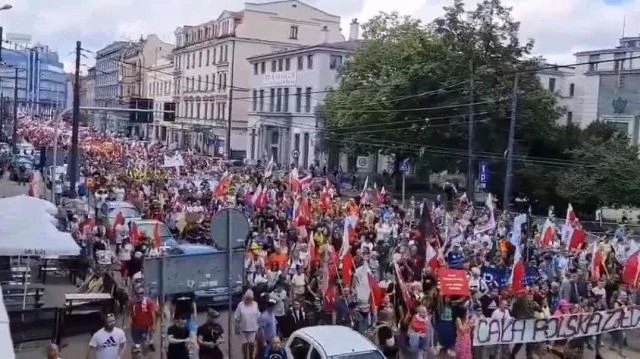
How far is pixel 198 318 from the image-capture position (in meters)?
16.2

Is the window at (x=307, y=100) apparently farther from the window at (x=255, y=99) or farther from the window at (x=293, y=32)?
the window at (x=293, y=32)

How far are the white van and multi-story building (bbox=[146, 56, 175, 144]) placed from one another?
285ft

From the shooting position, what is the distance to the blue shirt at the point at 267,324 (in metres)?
12.6

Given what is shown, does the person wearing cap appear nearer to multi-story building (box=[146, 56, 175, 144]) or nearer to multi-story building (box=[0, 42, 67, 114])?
multi-story building (box=[146, 56, 175, 144])

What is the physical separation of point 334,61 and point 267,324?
A: 50.4 metres

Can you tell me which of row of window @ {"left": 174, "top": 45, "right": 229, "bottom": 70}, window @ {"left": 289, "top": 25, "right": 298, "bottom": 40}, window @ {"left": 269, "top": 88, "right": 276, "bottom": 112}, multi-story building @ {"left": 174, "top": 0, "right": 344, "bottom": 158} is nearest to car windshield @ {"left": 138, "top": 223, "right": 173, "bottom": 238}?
window @ {"left": 269, "top": 88, "right": 276, "bottom": 112}

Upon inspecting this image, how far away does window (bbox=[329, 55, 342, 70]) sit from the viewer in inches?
2434

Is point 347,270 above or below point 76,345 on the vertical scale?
above

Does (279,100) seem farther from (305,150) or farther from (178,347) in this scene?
(178,347)

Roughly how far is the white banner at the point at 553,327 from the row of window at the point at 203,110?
67128mm

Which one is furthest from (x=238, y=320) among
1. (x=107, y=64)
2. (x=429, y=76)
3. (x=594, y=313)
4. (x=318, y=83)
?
(x=107, y=64)

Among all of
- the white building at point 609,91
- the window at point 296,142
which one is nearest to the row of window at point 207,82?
the window at point 296,142

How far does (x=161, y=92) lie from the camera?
106812 millimetres

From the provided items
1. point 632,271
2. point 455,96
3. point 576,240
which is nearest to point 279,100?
point 455,96
